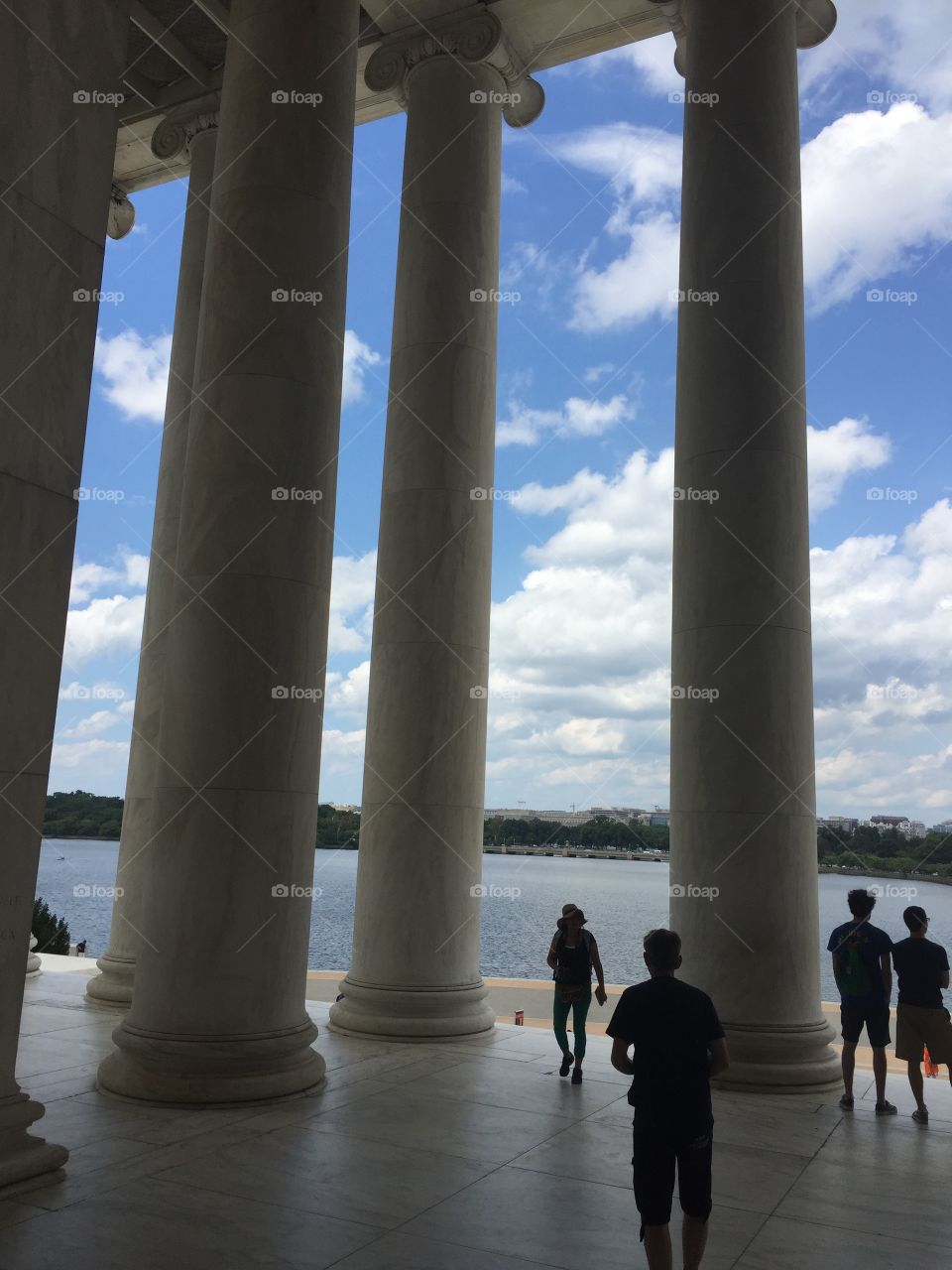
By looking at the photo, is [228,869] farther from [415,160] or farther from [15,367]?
[415,160]

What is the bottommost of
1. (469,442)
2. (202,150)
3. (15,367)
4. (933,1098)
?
(933,1098)

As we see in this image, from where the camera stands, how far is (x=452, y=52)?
147 m

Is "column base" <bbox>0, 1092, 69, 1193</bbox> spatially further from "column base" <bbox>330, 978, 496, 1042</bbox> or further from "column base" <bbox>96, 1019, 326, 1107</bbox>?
"column base" <bbox>330, 978, 496, 1042</bbox>

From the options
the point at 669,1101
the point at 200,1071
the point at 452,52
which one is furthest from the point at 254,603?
the point at 452,52

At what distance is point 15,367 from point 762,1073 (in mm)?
87602

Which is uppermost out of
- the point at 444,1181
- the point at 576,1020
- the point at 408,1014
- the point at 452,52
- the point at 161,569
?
the point at 452,52

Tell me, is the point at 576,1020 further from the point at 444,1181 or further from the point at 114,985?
the point at 114,985

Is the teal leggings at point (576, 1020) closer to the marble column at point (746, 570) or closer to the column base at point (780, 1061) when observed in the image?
the marble column at point (746, 570)

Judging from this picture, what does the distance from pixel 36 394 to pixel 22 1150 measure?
1894 inches

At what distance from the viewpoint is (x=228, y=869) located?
90.6 meters

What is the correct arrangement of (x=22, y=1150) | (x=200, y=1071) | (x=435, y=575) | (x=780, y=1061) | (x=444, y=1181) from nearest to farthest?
(x=22, y=1150)
(x=444, y=1181)
(x=200, y=1071)
(x=780, y=1061)
(x=435, y=575)

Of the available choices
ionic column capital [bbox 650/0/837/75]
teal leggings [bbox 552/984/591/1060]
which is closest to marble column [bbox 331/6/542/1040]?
teal leggings [bbox 552/984/591/1060]

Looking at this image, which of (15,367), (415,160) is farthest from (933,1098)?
(415,160)

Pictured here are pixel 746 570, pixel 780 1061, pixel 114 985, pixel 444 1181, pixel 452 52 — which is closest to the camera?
pixel 444 1181
